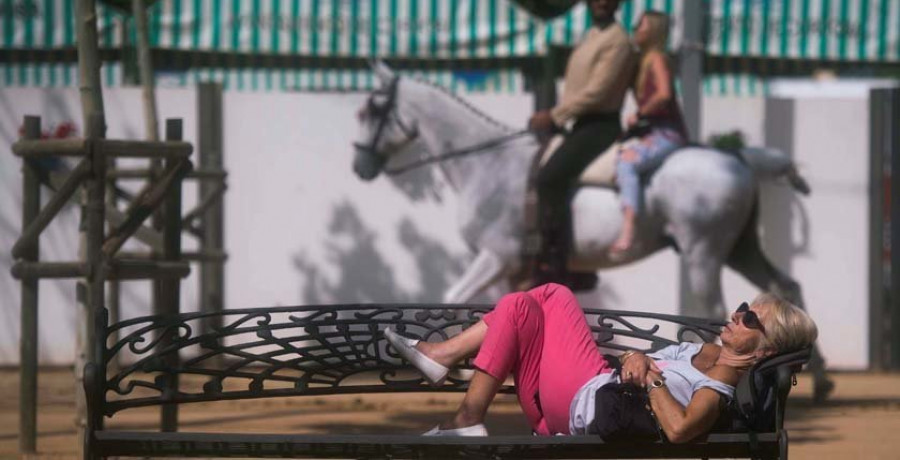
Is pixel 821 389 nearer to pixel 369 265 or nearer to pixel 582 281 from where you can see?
pixel 582 281

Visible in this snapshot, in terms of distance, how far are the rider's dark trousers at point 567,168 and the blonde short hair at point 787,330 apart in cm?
468

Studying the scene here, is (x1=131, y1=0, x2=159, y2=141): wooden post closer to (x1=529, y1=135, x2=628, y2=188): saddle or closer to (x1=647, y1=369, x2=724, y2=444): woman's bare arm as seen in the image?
(x1=529, y1=135, x2=628, y2=188): saddle

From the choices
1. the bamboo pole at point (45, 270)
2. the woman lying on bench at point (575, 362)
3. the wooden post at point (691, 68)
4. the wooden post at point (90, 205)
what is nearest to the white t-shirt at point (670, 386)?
the woman lying on bench at point (575, 362)

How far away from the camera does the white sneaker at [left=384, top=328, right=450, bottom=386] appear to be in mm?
4590

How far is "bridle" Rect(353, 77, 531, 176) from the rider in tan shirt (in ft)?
1.14

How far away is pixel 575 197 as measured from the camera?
915 centimetres

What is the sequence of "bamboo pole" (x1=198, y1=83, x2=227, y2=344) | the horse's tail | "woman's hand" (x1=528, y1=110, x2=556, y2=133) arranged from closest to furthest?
"woman's hand" (x1=528, y1=110, x2=556, y2=133)
the horse's tail
"bamboo pole" (x1=198, y1=83, x2=227, y2=344)

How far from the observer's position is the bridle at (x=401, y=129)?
947 centimetres

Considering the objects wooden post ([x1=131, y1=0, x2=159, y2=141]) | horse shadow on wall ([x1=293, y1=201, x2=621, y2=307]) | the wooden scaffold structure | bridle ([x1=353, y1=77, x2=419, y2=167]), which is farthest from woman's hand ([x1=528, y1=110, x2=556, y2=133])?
the wooden scaffold structure

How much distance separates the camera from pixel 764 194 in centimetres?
1093

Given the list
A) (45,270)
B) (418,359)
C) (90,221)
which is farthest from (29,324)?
(418,359)

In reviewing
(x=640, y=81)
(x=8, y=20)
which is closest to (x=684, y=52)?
(x=640, y=81)

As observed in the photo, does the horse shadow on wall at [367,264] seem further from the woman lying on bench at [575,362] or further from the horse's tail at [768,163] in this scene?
the woman lying on bench at [575,362]

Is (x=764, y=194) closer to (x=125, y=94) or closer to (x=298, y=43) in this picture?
(x=298, y=43)
